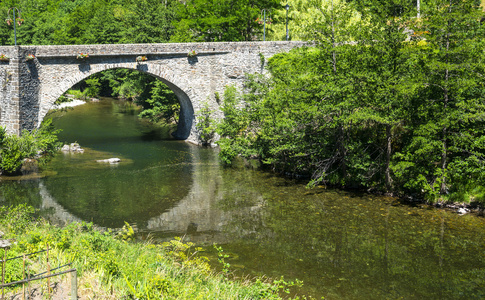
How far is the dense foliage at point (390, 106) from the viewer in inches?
660

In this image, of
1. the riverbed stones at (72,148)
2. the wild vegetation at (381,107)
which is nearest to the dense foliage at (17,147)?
the riverbed stones at (72,148)

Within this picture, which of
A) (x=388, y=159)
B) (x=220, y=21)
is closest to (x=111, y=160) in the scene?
(x=388, y=159)

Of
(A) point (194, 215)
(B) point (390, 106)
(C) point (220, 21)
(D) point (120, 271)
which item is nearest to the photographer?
(D) point (120, 271)

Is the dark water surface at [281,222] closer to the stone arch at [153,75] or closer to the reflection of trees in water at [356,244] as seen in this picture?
the reflection of trees in water at [356,244]

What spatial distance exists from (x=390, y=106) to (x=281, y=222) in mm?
6074

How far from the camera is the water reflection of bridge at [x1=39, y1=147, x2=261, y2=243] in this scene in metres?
15.0

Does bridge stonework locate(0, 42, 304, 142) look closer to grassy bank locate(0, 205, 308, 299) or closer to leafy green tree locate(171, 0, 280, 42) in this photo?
leafy green tree locate(171, 0, 280, 42)

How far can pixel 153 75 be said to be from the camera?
87.5ft

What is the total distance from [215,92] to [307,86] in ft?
30.4

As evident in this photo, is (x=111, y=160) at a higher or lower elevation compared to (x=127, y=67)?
lower

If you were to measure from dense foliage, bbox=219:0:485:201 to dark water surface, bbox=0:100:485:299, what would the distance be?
1.22 metres

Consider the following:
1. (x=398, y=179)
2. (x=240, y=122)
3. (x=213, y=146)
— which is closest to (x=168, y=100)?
(x=213, y=146)

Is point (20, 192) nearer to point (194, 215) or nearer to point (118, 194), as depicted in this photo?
point (118, 194)

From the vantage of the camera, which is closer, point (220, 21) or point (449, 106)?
point (449, 106)
